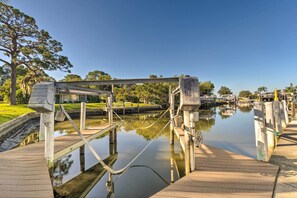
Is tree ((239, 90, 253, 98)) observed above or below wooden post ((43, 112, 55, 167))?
above

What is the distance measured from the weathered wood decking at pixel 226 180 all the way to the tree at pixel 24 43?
71.8 feet

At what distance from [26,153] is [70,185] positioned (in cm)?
160

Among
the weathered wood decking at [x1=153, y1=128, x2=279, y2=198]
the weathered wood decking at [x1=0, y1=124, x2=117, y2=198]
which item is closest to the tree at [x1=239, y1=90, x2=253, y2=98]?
the weathered wood decking at [x1=153, y1=128, x2=279, y2=198]

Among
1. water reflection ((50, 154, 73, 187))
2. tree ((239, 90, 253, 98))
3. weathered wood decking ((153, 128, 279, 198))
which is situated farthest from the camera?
tree ((239, 90, 253, 98))

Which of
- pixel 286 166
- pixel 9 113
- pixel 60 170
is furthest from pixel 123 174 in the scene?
pixel 9 113

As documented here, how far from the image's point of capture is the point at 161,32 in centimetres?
2411

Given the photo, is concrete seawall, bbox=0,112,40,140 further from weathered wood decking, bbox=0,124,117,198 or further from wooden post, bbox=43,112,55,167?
wooden post, bbox=43,112,55,167

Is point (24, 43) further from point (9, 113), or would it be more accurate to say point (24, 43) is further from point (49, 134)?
point (49, 134)

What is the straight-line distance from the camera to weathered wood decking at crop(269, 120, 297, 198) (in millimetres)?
2848

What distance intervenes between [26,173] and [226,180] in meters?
4.06

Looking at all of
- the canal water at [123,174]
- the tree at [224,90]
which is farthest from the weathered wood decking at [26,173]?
the tree at [224,90]

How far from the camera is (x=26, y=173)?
3633 mm

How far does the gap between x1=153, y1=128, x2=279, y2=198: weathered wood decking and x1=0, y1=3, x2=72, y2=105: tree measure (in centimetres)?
2189

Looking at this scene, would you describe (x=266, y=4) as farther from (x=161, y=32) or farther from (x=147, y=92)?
(x=147, y=92)
